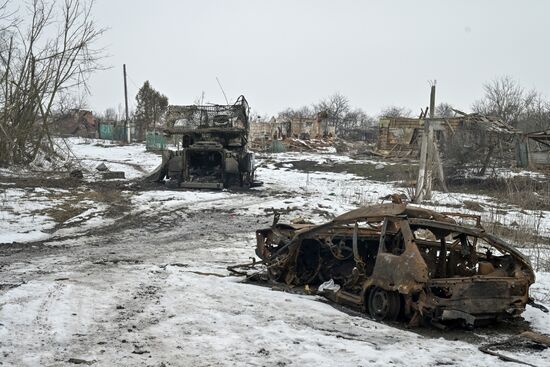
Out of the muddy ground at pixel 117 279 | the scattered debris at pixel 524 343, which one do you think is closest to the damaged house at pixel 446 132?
the muddy ground at pixel 117 279

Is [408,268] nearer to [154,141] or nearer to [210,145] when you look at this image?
[210,145]

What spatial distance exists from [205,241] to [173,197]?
647 cm

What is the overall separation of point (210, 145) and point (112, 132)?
40.5 m

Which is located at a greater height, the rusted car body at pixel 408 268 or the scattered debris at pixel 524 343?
the rusted car body at pixel 408 268

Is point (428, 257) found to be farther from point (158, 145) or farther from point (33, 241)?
point (158, 145)

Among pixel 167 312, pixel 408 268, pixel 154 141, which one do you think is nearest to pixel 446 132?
pixel 408 268

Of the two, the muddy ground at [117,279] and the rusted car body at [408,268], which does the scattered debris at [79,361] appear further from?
the rusted car body at [408,268]

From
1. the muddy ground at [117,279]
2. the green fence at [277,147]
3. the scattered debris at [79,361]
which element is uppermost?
the green fence at [277,147]

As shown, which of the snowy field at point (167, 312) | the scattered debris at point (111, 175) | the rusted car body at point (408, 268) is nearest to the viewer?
the snowy field at point (167, 312)

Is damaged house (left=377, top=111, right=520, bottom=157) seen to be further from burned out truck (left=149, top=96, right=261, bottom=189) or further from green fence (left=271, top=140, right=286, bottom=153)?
green fence (left=271, top=140, right=286, bottom=153)

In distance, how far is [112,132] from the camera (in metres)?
57.8

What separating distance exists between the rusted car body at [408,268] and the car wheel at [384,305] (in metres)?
0.01

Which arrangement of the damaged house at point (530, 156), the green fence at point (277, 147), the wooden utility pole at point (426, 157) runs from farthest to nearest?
the green fence at point (277, 147) < the damaged house at point (530, 156) < the wooden utility pole at point (426, 157)

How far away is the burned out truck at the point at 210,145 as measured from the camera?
20.3 m
